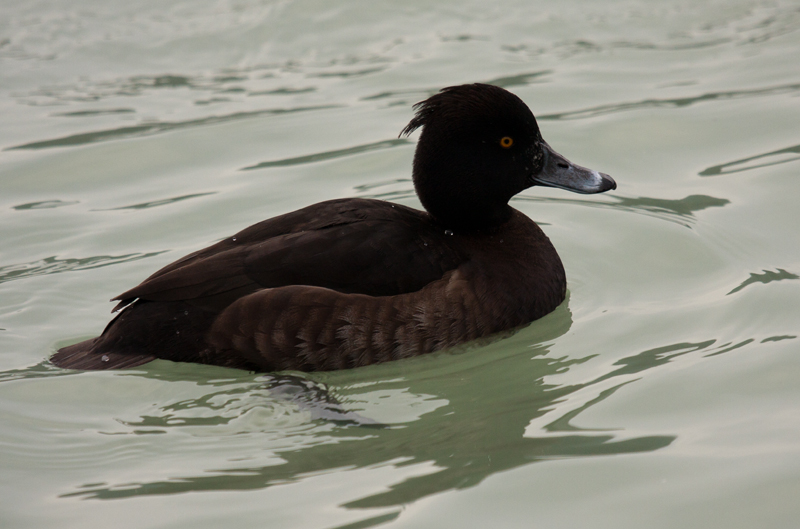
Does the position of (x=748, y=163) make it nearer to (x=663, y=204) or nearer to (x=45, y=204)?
(x=663, y=204)

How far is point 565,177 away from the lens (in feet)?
16.6

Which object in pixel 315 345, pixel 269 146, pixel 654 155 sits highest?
pixel 269 146

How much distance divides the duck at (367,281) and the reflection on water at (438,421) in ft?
0.48

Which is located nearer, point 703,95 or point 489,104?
point 489,104

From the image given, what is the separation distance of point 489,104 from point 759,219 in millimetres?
2130

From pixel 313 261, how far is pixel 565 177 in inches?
63.2

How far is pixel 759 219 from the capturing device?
18.8 ft

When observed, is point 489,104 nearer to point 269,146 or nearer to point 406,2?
point 269,146

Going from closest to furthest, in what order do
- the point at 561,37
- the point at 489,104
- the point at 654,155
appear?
the point at 489,104 < the point at 654,155 < the point at 561,37

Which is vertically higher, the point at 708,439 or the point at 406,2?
the point at 406,2

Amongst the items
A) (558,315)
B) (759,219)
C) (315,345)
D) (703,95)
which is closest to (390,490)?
(315,345)

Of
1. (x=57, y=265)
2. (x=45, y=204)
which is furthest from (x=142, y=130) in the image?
(x=57, y=265)

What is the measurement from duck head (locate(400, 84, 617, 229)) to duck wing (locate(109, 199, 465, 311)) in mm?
332

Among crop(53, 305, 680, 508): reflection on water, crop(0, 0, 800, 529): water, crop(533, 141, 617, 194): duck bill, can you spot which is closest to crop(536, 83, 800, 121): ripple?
crop(0, 0, 800, 529): water
